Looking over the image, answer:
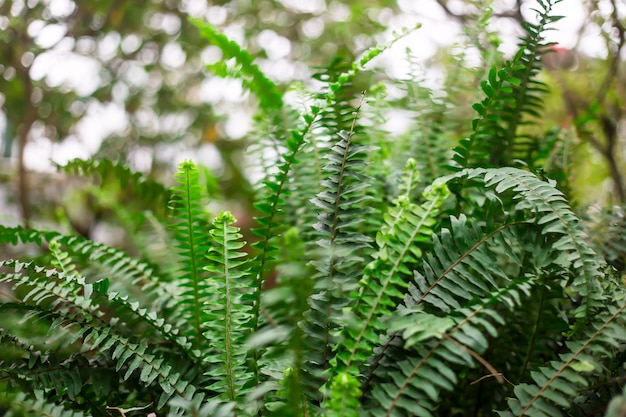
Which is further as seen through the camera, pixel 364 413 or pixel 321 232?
pixel 321 232

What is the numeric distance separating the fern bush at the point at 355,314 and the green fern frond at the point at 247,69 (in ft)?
0.73

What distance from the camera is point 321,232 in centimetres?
68

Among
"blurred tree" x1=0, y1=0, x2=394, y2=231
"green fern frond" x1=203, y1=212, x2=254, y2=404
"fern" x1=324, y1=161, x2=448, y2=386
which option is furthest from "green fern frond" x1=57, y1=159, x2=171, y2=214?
"blurred tree" x1=0, y1=0, x2=394, y2=231

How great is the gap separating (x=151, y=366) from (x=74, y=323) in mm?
→ 143

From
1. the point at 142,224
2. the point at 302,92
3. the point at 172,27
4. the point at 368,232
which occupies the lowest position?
the point at 142,224

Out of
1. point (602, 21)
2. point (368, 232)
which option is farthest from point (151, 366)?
point (602, 21)

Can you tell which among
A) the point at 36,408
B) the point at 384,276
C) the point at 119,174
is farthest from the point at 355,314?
the point at 119,174

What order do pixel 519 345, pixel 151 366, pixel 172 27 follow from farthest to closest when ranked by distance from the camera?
1. pixel 172 27
2. pixel 519 345
3. pixel 151 366

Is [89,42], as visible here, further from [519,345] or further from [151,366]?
[519,345]

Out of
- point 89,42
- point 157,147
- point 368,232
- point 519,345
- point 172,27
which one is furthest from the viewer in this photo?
point 157,147

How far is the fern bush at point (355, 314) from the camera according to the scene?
573 millimetres

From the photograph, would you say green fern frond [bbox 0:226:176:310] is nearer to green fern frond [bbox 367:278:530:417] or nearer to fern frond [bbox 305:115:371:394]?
fern frond [bbox 305:115:371:394]

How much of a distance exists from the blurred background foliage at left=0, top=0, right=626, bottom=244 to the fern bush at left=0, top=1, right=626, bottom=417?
0.42 m

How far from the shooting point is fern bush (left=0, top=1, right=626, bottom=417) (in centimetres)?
57
